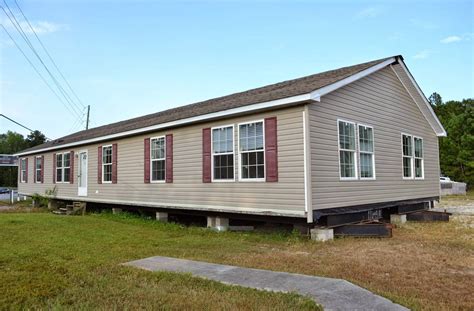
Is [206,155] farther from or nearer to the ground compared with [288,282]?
farther from the ground

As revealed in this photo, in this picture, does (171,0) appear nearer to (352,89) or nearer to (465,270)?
(352,89)

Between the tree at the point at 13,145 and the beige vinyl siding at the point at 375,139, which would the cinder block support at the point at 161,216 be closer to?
the beige vinyl siding at the point at 375,139

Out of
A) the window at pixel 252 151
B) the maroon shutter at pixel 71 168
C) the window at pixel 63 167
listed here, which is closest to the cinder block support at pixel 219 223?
the window at pixel 252 151

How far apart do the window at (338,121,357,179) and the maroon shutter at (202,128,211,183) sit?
334 centimetres

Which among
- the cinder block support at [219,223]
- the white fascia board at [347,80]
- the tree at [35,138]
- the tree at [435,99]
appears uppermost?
the tree at [435,99]

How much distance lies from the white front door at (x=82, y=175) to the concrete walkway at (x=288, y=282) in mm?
10801

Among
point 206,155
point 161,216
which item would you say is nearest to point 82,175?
point 161,216

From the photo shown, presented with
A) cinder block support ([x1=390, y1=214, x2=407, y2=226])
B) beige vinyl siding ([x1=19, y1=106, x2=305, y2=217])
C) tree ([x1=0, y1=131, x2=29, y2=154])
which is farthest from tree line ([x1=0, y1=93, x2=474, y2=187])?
tree ([x1=0, y1=131, x2=29, y2=154])

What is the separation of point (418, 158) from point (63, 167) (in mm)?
15006

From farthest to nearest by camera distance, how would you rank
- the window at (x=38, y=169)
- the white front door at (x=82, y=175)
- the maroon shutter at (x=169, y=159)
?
the window at (x=38, y=169) < the white front door at (x=82, y=175) < the maroon shutter at (x=169, y=159)

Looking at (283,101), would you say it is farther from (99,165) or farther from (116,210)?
(99,165)

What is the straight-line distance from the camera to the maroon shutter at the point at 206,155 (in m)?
10.0

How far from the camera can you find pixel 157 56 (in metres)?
16.4

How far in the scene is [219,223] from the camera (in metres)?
10.1
